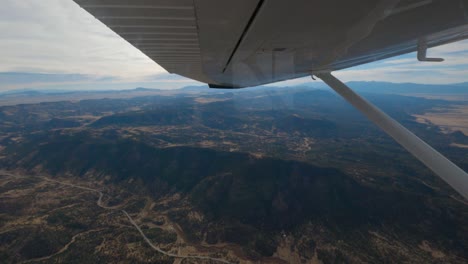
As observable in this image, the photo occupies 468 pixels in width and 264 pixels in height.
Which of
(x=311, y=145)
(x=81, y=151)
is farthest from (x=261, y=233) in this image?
(x=81, y=151)

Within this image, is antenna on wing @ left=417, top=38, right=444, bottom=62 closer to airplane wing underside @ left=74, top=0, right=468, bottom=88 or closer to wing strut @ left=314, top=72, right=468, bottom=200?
airplane wing underside @ left=74, top=0, right=468, bottom=88

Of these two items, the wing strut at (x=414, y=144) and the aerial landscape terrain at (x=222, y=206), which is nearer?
the wing strut at (x=414, y=144)

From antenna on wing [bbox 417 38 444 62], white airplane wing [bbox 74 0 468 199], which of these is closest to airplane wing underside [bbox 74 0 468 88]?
white airplane wing [bbox 74 0 468 199]

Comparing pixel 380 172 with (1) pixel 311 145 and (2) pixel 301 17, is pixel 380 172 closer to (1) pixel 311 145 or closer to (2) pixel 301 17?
(1) pixel 311 145

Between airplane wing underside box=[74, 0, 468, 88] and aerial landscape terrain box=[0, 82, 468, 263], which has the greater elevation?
airplane wing underside box=[74, 0, 468, 88]

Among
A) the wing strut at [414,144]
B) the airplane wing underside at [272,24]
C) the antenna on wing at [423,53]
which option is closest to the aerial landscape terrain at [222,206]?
the wing strut at [414,144]

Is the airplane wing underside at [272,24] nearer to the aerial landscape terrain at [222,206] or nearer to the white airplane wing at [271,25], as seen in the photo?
the white airplane wing at [271,25]
